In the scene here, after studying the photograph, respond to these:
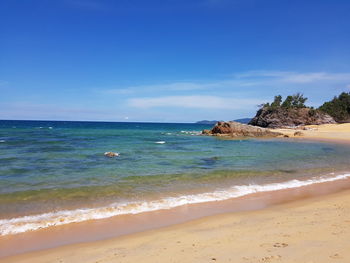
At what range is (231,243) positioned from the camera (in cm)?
605

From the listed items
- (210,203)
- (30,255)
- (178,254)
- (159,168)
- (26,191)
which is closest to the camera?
(178,254)

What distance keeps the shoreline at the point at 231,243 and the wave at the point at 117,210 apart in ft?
5.74

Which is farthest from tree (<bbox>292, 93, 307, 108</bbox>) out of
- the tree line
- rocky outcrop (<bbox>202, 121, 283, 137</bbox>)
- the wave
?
the wave

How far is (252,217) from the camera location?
327 inches

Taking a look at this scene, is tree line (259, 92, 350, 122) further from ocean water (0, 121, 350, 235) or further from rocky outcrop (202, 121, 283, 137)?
ocean water (0, 121, 350, 235)

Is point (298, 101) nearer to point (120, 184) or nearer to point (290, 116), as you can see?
point (290, 116)

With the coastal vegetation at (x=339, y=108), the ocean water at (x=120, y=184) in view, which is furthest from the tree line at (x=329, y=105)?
the ocean water at (x=120, y=184)

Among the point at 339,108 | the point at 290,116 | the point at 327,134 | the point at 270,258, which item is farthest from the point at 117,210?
the point at 339,108

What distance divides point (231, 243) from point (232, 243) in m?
0.02

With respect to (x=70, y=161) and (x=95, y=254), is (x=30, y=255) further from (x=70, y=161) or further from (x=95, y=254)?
(x=70, y=161)

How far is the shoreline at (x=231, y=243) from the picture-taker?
210 inches

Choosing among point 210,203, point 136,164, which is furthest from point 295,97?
point 210,203

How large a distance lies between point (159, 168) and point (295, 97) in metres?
85.8

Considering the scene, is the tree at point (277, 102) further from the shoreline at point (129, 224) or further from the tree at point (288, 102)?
the shoreline at point (129, 224)
